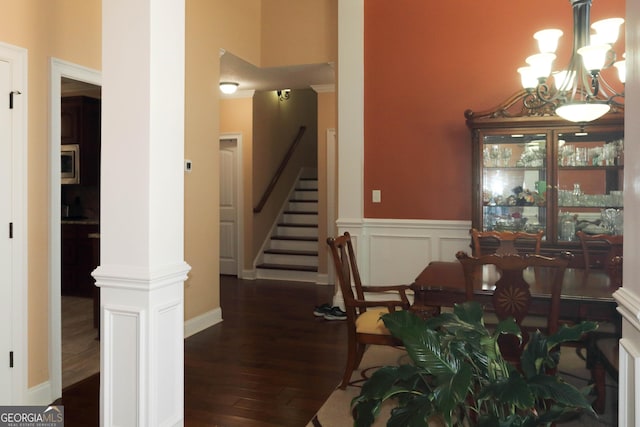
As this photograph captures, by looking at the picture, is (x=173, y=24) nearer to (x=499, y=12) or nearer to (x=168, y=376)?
(x=168, y=376)

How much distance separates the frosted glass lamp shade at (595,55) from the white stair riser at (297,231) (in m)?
5.17

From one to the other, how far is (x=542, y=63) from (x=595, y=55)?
50 cm

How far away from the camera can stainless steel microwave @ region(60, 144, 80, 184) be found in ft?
20.6

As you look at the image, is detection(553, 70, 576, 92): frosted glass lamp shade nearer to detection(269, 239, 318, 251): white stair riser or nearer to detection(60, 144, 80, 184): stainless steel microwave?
detection(269, 239, 318, 251): white stair riser

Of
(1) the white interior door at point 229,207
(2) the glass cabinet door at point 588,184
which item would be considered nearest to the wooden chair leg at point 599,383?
(2) the glass cabinet door at point 588,184

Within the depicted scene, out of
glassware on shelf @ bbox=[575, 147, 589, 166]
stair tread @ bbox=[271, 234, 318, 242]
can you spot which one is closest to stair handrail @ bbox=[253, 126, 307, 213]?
stair tread @ bbox=[271, 234, 318, 242]

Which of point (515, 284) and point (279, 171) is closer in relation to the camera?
point (515, 284)

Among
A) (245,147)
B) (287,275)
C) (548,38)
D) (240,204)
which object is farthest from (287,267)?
(548,38)

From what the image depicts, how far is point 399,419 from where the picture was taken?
1.34 meters

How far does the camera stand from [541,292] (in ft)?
8.09

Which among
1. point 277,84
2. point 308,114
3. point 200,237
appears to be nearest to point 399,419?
point 200,237

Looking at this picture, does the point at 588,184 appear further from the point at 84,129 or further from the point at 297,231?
the point at 84,129

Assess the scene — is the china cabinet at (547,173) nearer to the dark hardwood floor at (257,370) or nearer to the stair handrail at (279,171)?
the dark hardwood floor at (257,370)

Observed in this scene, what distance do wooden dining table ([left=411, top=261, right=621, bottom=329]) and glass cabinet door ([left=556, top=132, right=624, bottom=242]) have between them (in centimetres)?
121
